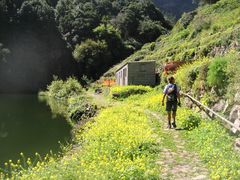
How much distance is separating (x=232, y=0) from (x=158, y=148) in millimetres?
38339

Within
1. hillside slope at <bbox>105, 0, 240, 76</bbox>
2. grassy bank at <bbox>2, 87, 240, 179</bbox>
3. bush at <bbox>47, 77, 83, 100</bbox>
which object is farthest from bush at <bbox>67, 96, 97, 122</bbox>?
bush at <bbox>47, 77, 83, 100</bbox>

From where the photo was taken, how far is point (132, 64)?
3616cm

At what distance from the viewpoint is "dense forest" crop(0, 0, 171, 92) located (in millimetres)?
79250

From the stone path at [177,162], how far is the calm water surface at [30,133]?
6696mm

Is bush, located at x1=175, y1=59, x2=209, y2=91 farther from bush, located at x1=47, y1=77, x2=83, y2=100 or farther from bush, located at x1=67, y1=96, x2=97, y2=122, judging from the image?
bush, located at x1=47, y1=77, x2=83, y2=100

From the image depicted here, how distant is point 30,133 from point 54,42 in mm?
61461

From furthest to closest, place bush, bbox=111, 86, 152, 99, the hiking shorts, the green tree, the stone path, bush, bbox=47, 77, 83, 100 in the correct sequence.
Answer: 1. the green tree
2. bush, bbox=47, 77, 83, 100
3. bush, bbox=111, 86, 152, 99
4. the hiking shorts
5. the stone path

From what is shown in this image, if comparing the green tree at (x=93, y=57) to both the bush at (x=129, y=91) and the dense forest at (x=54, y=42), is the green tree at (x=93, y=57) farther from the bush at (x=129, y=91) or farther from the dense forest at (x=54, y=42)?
the bush at (x=129, y=91)

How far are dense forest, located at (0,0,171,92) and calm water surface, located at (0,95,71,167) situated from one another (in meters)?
43.1

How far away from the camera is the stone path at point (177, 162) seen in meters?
10.2

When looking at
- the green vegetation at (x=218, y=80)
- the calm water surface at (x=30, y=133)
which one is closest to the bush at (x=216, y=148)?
the green vegetation at (x=218, y=80)

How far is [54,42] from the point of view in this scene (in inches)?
3322

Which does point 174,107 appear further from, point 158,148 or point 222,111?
point 158,148

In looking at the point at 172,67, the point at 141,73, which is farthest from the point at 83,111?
the point at 141,73
